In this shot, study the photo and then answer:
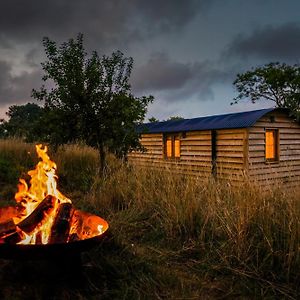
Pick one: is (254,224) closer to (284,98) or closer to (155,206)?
(155,206)

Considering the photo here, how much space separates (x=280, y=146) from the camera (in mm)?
14828

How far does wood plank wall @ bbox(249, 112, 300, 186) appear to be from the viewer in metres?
13.6

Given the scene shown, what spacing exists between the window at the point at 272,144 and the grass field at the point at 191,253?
965 cm

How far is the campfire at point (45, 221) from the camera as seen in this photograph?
11.2ft

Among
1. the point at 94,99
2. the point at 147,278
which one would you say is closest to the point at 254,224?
the point at 147,278

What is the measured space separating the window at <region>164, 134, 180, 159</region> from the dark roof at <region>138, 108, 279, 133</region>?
528 mm

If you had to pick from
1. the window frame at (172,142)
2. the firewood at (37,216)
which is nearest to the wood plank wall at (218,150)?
the window frame at (172,142)

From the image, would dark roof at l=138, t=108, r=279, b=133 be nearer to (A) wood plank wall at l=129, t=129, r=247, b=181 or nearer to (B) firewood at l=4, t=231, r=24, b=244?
(A) wood plank wall at l=129, t=129, r=247, b=181

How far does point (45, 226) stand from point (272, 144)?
13.1m

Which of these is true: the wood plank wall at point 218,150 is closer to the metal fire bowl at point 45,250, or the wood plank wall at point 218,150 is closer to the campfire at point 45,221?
the campfire at point 45,221

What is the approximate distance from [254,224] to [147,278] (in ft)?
5.05

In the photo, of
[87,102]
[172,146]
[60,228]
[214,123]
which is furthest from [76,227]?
[172,146]

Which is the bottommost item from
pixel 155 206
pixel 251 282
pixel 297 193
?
pixel 251 282

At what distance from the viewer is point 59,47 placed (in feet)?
31.5
